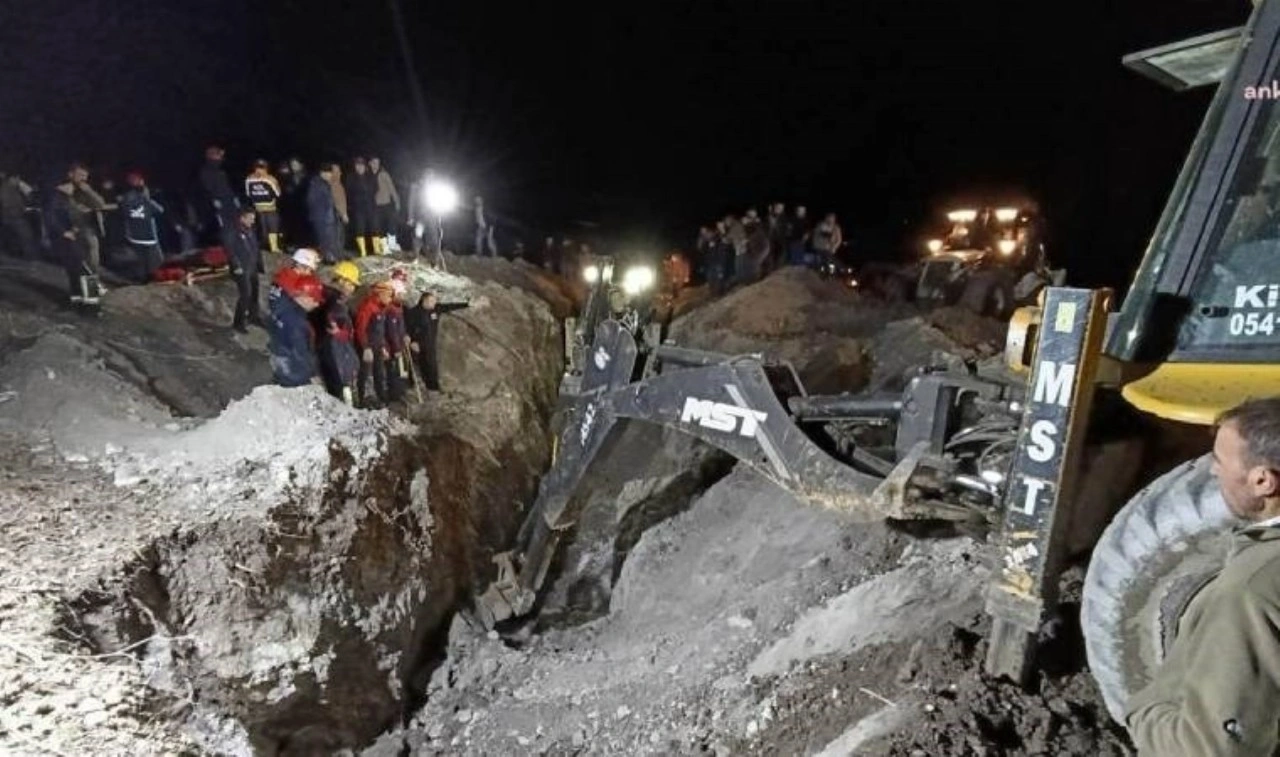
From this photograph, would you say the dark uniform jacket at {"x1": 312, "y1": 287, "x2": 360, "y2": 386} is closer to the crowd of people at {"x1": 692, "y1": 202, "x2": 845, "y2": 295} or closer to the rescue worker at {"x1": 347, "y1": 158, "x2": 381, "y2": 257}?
the rescue worker at {"x1": 347, "y1": 158, "x2": 381, "y2": 257}

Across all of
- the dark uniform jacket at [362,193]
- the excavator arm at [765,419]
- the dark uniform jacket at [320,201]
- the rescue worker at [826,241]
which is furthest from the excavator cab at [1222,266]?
the rescue worker at [826,241]

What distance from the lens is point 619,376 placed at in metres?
5.71

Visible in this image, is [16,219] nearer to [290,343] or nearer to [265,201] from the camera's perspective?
[265,201]

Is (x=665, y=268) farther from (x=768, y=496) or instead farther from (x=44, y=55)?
(x=44, y=55)

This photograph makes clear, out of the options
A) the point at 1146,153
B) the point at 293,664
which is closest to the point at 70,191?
the point at 293,664

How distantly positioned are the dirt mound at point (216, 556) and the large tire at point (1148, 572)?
4.26 meters

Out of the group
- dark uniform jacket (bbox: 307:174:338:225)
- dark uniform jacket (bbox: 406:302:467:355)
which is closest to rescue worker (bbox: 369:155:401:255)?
dark uniform jacket (bbox: 307:174:338:225)

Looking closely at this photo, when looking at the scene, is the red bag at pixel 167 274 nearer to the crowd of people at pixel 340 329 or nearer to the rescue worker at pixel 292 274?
the crowd of people at pixel 340 329

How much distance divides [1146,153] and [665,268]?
814 inches

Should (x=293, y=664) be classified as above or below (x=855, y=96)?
below

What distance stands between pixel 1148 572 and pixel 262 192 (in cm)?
1258

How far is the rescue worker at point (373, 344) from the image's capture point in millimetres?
10086

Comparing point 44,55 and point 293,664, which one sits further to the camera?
point 44,55

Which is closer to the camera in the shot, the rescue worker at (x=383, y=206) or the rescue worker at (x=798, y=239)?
the rescue worker at (x=383, y=206)
